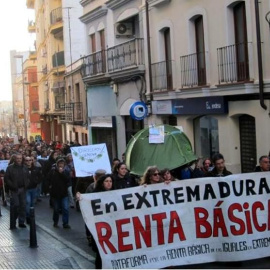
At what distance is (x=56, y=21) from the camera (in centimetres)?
3947

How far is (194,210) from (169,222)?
0.39 m

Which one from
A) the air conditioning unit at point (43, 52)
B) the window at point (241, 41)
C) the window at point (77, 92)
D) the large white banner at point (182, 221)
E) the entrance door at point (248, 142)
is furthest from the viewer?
the air conditioning unit at point (43, 52)

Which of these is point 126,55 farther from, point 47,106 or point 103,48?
point 47,106

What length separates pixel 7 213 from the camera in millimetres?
15531

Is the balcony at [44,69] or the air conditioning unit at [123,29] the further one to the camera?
the balcony at [44,69]

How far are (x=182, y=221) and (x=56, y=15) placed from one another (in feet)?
110

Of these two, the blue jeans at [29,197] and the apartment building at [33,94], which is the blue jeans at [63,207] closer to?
the blue jeans at [29,197]

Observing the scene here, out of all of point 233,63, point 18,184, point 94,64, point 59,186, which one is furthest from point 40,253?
point 94,64

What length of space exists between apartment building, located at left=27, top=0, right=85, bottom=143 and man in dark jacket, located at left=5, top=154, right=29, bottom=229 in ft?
62.0

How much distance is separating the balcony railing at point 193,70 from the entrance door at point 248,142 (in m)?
1.84

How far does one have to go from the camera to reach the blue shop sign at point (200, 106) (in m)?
15.9

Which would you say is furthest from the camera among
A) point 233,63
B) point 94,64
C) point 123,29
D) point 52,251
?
point 94,64

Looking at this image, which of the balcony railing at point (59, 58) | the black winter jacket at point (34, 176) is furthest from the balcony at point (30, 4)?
the black winter jacket at point (34, 176)

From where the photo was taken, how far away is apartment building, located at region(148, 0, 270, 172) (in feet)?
46.9
